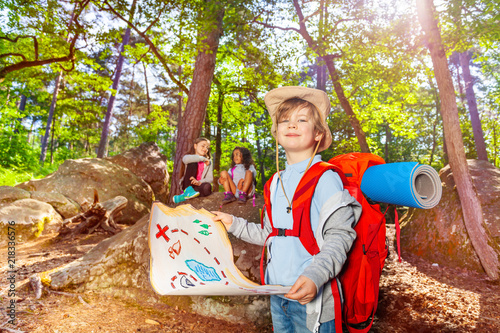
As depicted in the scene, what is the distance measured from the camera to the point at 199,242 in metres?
1.75

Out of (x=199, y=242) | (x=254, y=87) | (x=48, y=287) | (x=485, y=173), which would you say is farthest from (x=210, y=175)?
(x=485, y=173)

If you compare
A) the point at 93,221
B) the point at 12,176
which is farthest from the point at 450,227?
the point at 12,176

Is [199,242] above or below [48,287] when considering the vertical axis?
above

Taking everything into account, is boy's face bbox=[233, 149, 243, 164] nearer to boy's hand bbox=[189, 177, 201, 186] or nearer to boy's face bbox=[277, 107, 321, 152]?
boy's hand bbox=[189, 177, 201, 186]

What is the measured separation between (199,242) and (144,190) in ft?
33.5

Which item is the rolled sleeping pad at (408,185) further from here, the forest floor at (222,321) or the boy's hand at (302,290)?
the forest floor at (222,321)

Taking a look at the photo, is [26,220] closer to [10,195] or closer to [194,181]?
[10,195]

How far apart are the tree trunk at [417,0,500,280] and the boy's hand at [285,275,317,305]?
524 cm

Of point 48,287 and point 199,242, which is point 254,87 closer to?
point 48,287

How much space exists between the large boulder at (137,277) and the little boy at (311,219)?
207 cm

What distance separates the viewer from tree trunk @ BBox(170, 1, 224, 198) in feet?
21.9

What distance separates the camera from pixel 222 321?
3490 mm

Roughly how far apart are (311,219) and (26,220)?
7858 millimetres

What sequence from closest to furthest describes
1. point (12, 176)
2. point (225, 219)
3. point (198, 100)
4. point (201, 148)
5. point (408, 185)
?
1. point (408, 185)
2. point (225, 219)
3. point (201, 148)
4. point (198, 100)
5. point (12, 176)
